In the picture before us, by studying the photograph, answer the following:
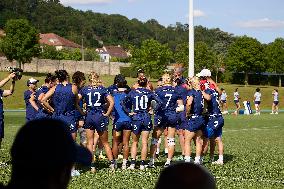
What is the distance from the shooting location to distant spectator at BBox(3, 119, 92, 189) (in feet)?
8.16

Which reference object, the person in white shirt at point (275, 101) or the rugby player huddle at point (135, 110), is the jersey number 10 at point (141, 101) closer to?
the rugby player huddle at point (135, 110)

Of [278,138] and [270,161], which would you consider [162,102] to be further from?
[278,138]

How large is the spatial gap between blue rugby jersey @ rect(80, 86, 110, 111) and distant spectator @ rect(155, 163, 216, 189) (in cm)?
995

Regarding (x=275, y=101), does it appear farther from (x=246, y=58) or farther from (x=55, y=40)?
(x=55, y=40)

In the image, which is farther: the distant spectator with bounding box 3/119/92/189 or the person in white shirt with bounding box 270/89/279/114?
the person in white shirt with bounding box 270/89/279/114

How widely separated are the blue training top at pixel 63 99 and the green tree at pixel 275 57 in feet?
341

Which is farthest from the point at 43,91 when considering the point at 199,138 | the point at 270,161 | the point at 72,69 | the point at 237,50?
the point at 237,50

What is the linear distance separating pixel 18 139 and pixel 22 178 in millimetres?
160

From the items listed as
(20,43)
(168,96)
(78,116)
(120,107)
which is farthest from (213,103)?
(20,43)

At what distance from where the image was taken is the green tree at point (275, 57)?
11362cm

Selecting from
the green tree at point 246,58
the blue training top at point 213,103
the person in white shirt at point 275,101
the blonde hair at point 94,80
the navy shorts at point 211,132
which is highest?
the green tree at point 246,58

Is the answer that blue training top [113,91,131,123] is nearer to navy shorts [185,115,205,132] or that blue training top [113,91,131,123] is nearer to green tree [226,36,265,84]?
navy shorts [185,115,205,132]

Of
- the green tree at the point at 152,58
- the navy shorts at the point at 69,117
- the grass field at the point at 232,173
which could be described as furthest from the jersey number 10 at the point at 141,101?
the green tree at the point at 152,58

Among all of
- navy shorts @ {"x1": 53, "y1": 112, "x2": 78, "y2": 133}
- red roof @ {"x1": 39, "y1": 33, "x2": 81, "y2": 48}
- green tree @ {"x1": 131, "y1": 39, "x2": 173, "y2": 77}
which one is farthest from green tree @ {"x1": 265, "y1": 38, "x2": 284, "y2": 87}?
navy shorts @ {"x1": 53, "y1": 112, "x2": 78, "y2": 133}
